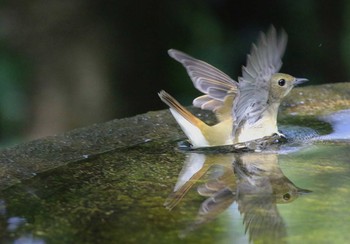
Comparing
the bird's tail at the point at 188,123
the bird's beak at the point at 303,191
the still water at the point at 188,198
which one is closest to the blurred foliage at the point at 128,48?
the bird's tail at the point at 188,123

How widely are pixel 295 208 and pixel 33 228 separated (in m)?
0.67

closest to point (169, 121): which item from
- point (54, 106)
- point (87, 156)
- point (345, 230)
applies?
point (87, 156)

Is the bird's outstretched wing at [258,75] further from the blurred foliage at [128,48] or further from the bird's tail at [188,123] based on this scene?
the blurred foliage at [128,48]

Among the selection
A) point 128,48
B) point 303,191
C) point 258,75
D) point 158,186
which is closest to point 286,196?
point 303,191

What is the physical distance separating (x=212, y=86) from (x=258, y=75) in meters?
0.44

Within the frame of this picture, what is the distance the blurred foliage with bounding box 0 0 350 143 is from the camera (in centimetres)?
556

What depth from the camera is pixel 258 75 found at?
2805mm

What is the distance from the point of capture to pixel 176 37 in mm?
6168

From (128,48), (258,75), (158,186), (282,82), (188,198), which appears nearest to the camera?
(188,198)

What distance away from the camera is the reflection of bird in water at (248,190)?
193 centimetres

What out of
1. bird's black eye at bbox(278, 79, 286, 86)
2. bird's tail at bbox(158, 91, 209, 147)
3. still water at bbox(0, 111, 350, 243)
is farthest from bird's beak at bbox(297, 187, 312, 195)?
bird's black eye at bbox(278, 79, 286, 86)

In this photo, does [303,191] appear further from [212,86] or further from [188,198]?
[212,86]

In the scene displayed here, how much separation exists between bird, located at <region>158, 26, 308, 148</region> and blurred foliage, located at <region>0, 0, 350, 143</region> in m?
2.53

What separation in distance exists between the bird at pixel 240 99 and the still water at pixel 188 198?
15cm
